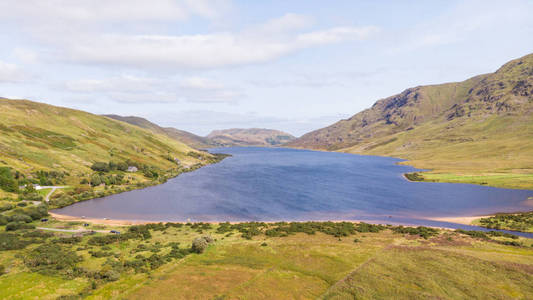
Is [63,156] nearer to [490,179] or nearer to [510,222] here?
[510,222]

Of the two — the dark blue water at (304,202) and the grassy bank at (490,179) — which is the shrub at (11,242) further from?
the grassy bank at (490,179)

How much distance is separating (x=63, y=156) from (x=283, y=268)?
465ft

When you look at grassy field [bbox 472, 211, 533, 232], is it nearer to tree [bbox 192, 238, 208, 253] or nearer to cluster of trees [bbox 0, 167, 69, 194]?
tree [bbox 192, 238, 208, 253]

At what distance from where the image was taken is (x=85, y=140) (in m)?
176

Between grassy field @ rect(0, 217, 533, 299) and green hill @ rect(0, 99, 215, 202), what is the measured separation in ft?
188

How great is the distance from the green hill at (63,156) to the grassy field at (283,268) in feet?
188

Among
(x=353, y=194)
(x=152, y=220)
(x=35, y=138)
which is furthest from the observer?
(x=35, y=138)

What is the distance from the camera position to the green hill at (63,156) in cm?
10969

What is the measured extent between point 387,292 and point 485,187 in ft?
394

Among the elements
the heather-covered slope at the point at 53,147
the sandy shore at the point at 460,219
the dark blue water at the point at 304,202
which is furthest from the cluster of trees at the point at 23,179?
the sandy shore at the point at 460,219

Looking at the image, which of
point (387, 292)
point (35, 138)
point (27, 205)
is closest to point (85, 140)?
point (35, 138)

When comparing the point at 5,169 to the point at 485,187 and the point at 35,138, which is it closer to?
the point at 35,138

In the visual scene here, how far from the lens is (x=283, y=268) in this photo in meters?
43.8

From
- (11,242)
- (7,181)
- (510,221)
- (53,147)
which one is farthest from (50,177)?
(510,221)
